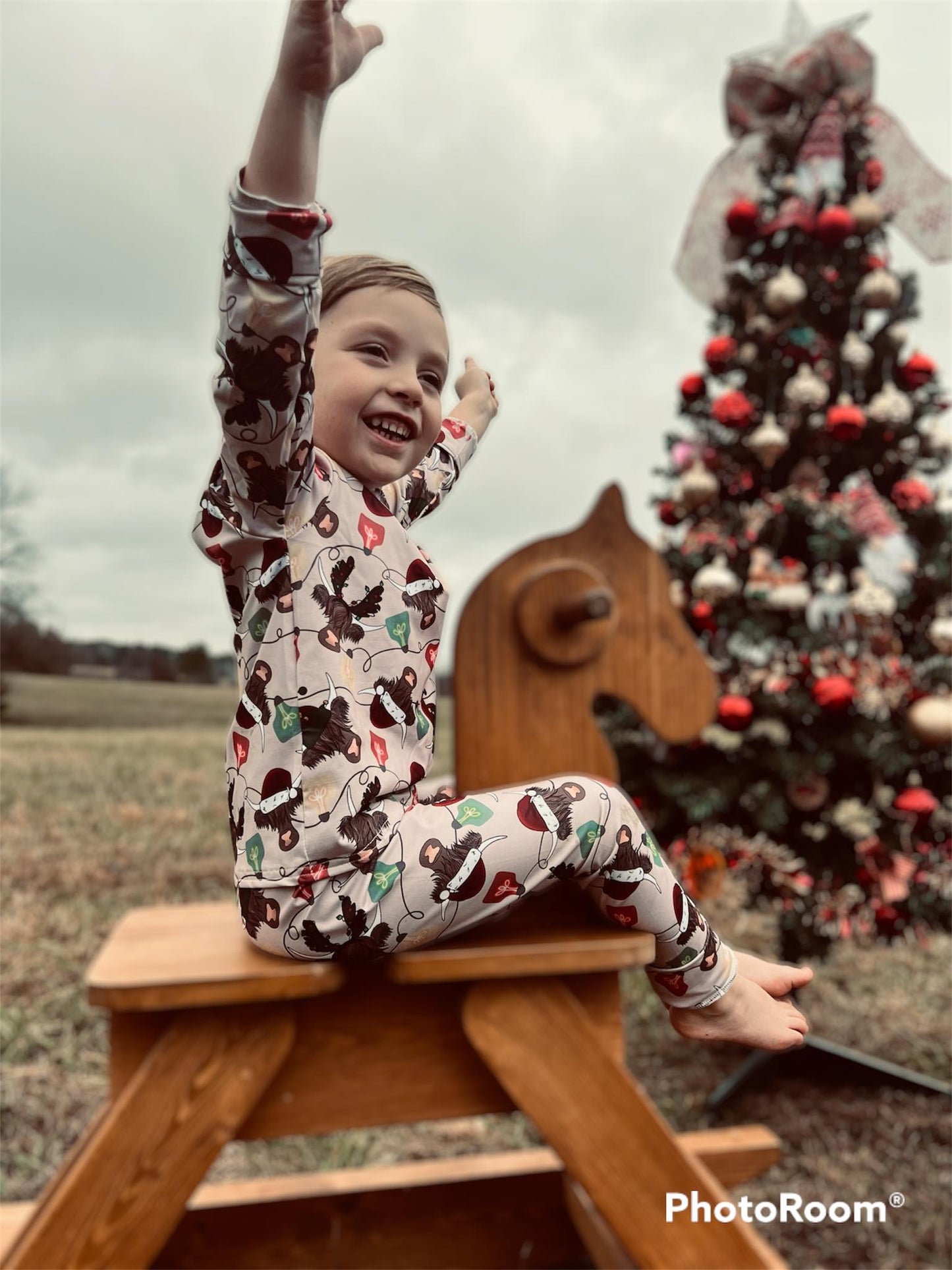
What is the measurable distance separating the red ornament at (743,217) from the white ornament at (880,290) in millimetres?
255

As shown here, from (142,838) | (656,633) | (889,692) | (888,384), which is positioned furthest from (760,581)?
(142,838)

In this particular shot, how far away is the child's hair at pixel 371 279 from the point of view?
0.53m

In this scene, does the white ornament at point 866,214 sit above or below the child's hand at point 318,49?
above

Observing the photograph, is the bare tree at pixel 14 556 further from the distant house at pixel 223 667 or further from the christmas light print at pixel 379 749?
the christmas light print at pixel 379 749

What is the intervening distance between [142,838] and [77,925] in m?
0.26

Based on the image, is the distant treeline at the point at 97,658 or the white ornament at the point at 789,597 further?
the distant treeline at the point at 97,658

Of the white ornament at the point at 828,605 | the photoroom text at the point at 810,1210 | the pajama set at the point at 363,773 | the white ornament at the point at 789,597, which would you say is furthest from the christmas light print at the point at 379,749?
the white ornament at the point at 828,605

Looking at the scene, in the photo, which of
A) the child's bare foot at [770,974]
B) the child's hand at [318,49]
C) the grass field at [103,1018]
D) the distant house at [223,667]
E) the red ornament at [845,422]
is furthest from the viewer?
the distant house at [223,667]

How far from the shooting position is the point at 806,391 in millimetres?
1812

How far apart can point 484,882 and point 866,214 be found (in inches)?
71.7

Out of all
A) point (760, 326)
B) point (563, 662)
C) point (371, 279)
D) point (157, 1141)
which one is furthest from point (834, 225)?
point (157, 1141)

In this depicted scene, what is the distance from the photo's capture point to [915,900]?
174 cm

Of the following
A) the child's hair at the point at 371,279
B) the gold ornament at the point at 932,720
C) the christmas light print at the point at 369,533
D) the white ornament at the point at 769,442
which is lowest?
the gold ornament at the point at 932,720

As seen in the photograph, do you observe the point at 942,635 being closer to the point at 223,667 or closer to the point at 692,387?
the point at 692,387
